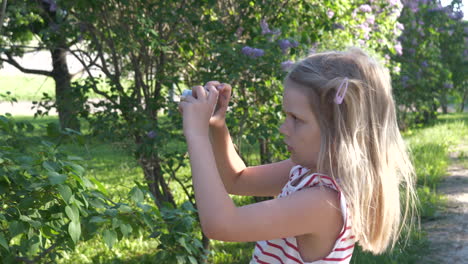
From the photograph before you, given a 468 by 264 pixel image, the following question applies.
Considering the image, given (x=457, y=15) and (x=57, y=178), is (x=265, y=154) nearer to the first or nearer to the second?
(x=57, y=178)

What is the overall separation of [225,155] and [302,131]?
38 cm

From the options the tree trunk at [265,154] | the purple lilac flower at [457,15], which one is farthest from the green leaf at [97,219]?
the purple lilac flower at [457,15]

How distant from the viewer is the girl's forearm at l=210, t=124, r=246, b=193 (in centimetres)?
159

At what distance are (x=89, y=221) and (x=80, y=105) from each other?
196 centimetres

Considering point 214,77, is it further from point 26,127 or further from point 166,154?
point 26,127

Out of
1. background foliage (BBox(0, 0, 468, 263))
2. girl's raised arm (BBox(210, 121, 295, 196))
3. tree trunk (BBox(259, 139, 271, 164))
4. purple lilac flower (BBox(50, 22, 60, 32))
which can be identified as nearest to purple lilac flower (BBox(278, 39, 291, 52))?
background foliage (BBox(0, 0, 468, 263))

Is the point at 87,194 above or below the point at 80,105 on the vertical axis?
below

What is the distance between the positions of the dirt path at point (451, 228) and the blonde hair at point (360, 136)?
6.99ft

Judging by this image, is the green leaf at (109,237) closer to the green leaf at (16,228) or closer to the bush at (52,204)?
the bush at (52,204)

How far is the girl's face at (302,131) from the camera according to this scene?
133cm

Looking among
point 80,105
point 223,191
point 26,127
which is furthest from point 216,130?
point 80,105

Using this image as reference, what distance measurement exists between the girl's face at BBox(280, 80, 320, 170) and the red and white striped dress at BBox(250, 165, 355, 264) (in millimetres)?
49

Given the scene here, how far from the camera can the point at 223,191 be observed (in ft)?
3.99

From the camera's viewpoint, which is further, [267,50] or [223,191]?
[267,50]
